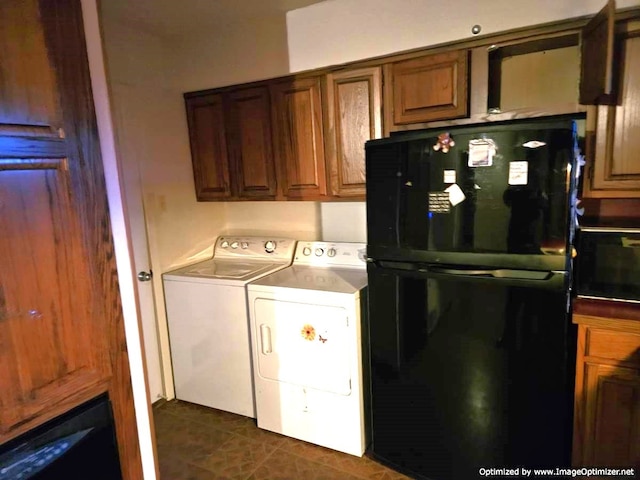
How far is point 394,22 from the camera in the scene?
2150 mm

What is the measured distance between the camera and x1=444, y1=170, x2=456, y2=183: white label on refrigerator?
173 cm

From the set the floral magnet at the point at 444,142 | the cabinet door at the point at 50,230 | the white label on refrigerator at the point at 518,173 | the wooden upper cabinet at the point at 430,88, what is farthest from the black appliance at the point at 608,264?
the cabinet door at the point at 50,230

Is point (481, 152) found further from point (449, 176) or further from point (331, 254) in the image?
point (331, 254)

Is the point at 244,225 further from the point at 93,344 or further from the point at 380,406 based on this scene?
the point at 93,344

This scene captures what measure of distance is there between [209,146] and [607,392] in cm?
257

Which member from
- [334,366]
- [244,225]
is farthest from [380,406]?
[244,225]

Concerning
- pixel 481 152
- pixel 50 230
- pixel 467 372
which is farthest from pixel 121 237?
pixel 467 372

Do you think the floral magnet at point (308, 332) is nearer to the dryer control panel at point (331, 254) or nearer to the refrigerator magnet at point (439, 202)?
the dryer control panel at point (331, 254)

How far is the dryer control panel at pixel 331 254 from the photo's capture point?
8.54 ft

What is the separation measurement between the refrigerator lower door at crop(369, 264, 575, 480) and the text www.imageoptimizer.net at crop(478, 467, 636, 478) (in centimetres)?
3

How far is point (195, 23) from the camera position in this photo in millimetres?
2598

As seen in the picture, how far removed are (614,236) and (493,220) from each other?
1.77 ft

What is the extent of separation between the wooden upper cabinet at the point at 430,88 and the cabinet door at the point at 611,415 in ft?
4.27

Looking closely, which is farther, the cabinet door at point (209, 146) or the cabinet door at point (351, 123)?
the cabinet door at point (209, 146)
